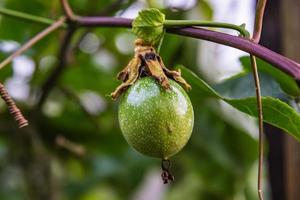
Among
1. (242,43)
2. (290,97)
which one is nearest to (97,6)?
(290,97)

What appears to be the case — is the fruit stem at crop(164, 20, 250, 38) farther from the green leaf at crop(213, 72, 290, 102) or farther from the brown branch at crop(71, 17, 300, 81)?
the green leaf at crop(213, 72, 290, 102)

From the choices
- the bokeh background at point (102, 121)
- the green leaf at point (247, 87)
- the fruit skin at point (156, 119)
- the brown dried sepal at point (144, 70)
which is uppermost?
the brown dried sepal at point (144, 70)

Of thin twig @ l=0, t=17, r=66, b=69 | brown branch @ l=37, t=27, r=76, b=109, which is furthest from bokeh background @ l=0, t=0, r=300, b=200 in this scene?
thin twig @ l=0, t=17, r=66, b=69

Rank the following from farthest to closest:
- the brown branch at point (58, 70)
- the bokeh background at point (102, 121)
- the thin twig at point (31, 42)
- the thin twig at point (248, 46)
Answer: the bokeh background at point (102, 121)
the brown branch at point (58, 70)
the thin twig at point (31, 42)
the thin twig at point (248, 46)

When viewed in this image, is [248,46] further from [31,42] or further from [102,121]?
[102,121]

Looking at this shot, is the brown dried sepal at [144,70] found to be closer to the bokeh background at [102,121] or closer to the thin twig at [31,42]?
the thin twig at [31,42]

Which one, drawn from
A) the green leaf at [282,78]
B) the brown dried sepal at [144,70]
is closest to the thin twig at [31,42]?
the brown dried sepal at [144,70]
